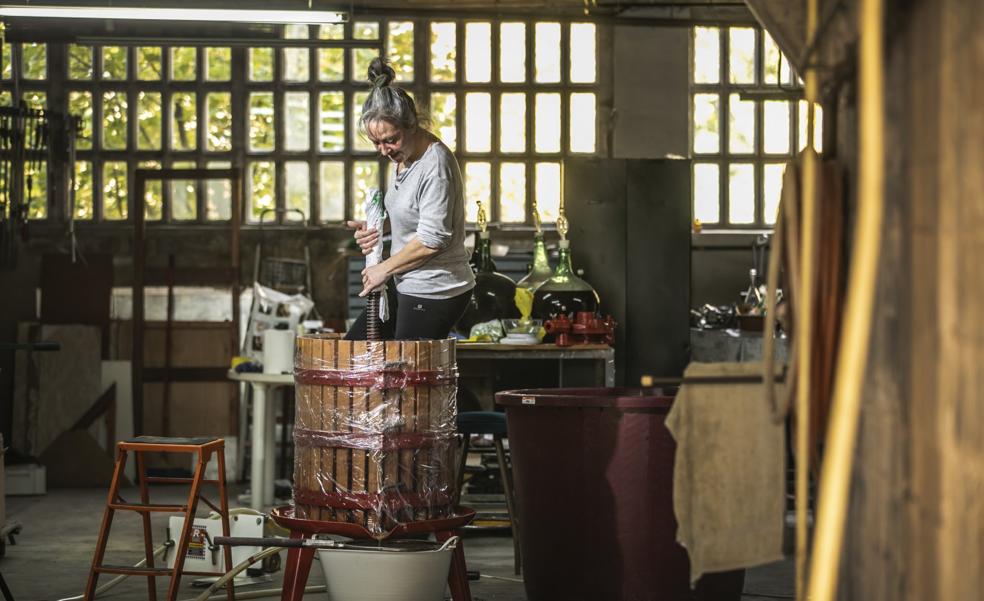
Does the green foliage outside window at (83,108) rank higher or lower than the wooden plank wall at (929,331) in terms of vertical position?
higher

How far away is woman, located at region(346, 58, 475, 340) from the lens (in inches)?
161

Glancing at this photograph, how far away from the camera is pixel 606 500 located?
3932 mm

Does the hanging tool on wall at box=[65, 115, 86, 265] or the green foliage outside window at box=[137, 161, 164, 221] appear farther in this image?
the green foliage outside window at box=[137, 161, 164, 221]

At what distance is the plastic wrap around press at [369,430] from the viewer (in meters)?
3.70

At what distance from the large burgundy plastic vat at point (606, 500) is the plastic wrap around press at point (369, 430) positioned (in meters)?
0.41

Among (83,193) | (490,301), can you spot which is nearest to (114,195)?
(83,193)

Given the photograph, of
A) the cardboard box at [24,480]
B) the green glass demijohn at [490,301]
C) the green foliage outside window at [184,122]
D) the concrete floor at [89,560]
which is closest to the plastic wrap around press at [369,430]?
the concrete floor at [89,560]

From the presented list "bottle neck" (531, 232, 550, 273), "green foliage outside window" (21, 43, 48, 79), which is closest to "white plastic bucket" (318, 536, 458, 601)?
"bottle neck" (531, 232, 550, 273)

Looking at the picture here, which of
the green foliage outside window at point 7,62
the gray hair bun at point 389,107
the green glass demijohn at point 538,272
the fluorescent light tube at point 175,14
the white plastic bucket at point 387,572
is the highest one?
the green foliage outside window at point 7,62

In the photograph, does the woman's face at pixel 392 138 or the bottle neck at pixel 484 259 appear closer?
the woman's face at pixel 392 138

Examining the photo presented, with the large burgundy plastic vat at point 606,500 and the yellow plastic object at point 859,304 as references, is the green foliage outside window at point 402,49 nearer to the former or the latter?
the large burgundy plastic vat at point 606,500

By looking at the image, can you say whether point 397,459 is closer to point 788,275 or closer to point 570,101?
point 788,275

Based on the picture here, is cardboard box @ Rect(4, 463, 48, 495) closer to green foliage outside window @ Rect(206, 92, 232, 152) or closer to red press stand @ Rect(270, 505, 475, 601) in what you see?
green foliage outside window @ Rect(206, 92, 232, 152)

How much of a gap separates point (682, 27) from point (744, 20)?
507 millimetres
